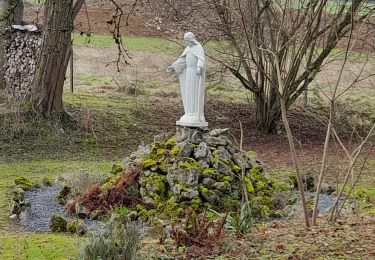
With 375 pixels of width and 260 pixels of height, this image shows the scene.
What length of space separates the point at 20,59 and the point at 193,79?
7918mm

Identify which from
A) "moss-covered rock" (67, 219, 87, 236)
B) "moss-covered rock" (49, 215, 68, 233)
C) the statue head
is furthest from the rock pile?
"moss-covered rock" (67, 219, 87, 236)

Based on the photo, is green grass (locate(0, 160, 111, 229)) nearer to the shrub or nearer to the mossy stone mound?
the mossy stone mound

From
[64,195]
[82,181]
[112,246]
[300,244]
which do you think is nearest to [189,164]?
[82,181]

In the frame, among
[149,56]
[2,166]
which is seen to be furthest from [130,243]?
[149,56]

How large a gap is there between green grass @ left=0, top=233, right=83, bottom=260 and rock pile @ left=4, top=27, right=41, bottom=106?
30.9 feet

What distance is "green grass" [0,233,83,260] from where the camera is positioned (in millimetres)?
7555

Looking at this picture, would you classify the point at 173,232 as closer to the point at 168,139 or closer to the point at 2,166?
the point at 168,139

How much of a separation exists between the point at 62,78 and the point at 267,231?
32.7ft

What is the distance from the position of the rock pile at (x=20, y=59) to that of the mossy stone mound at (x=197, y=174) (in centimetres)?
696

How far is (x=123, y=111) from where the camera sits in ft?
63.4

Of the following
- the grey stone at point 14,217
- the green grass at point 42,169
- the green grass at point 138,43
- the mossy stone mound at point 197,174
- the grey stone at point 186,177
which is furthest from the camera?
the green grass at point 138,43

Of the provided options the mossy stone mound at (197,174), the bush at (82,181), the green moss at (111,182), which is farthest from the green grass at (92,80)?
the green moss at (111,182)

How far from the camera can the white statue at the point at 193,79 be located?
1141cm

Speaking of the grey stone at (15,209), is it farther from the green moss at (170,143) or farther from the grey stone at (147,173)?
the green moss at (170,143)
